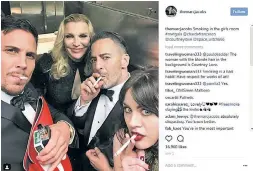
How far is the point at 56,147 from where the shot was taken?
186 cm

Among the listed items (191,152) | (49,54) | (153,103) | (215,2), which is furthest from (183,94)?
(49,54)

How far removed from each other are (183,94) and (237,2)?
43cm

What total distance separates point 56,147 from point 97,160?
18 cm

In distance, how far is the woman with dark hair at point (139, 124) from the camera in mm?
1838

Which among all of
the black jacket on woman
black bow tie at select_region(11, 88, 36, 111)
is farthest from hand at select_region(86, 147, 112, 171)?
black bow tie at select_region(11, 88, 36, 111)

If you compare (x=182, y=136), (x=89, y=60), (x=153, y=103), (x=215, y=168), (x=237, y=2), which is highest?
(x=237, y=2)

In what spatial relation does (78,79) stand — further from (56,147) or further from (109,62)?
(56,147)

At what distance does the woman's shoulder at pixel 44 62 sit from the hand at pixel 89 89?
0.16 meters

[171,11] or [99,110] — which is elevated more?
[171,11]

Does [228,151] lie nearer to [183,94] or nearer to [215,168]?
[215,168]

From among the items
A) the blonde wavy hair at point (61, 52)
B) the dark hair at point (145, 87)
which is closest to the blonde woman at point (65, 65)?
the blonde wavy hair at point (61, 52)

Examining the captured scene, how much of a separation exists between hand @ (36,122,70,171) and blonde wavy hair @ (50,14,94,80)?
212 millimetres

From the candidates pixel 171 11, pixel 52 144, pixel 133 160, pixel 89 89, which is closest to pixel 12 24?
pixel 89 89

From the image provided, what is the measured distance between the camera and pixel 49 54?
1.85 meters
